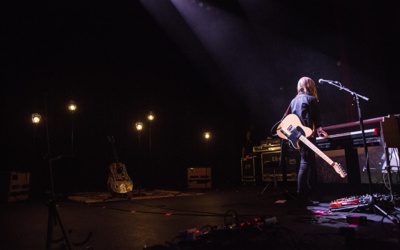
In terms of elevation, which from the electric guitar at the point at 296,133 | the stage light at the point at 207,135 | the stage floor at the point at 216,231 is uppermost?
the stage light at the point at 207,135

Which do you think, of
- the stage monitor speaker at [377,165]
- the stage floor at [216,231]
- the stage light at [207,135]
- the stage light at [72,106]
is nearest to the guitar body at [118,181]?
the stage light at [72,106]

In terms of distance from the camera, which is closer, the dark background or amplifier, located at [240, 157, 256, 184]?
the dark background

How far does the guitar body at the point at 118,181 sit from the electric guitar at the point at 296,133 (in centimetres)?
368

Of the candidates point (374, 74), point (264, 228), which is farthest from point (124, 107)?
point (264, 228)

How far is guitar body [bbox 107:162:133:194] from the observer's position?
6422mm

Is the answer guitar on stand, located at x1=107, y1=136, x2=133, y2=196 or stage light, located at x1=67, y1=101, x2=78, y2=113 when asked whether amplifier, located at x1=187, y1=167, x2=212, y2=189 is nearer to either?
guitar on stand, located at x1=107, y1=136, x2=133, y2=196

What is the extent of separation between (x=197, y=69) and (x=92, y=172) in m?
4.34

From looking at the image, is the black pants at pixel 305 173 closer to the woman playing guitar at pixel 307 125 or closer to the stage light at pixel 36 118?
the woman playing guitar at pixel 307 125

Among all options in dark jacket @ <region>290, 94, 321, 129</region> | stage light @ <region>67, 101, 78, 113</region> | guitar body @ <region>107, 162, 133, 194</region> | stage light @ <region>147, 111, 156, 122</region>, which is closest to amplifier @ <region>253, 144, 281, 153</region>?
stage light @ <region>147, 111, 156, 122</region>

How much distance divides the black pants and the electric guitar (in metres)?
0.08

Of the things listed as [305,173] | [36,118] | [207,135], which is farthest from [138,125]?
[305,173]

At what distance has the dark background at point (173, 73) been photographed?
7316 mm

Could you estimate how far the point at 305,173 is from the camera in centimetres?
384

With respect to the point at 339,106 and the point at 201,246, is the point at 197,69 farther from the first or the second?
the point at 201,246
